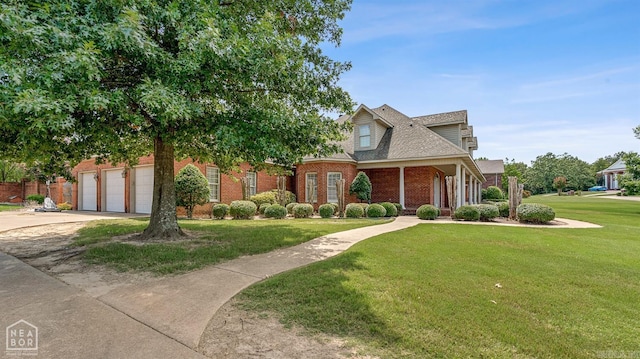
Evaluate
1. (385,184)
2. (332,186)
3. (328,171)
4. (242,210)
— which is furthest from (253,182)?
(385,184)

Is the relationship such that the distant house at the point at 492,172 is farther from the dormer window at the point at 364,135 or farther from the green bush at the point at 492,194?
the dormer window at the point at 364,135

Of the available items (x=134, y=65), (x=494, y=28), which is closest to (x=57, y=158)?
(x=134, y=65)

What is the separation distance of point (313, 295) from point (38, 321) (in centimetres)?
309

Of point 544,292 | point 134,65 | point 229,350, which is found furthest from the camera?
point 134,65

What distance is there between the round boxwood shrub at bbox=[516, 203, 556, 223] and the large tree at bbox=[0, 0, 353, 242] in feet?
31.4

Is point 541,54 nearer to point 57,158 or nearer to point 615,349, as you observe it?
point 615,349

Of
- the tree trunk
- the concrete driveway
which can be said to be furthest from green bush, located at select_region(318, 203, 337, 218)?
the concrete driveway

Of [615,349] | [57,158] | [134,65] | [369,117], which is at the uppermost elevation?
[369,117]

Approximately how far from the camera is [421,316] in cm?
347

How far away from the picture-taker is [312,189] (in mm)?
18422

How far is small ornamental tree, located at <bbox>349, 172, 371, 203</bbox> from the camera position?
1711 centimetres

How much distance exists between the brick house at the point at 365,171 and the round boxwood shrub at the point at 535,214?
332 cm

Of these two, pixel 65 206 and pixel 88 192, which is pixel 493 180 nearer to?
pixel 88 192

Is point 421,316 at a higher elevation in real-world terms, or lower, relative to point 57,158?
lower
